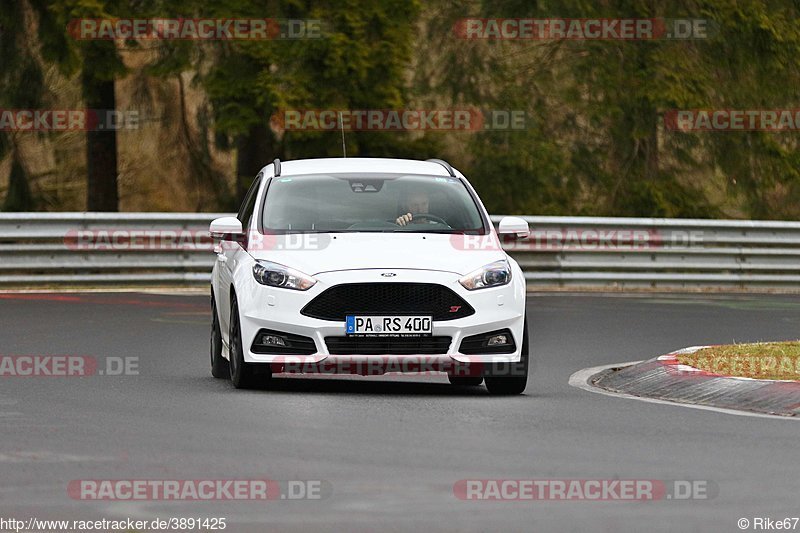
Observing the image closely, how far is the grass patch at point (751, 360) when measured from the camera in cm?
1395

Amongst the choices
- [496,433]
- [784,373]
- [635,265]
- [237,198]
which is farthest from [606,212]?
[496,433]

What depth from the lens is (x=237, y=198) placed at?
1431 inches

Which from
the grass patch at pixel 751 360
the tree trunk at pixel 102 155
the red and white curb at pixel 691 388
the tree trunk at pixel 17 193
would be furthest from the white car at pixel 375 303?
the tree trunk at pixel 17 193

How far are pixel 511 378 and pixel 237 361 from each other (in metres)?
1.91

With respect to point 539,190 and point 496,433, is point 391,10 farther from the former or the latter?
point 496,433

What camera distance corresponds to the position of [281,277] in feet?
42.8

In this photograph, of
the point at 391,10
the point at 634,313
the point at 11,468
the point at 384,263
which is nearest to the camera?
the point at 11,468

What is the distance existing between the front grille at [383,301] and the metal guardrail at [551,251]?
12.8m

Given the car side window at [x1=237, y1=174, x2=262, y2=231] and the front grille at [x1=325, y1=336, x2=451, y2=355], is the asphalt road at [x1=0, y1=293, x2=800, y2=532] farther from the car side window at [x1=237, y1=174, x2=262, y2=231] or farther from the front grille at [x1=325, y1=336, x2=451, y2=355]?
the car side window at [x1=237, y1=174, x2=262, y2=231]

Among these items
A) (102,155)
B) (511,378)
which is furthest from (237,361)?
(102,155)

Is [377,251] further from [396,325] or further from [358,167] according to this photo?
[358,167]

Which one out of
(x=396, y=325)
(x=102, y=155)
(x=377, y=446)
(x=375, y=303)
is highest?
(x=375, y=303)

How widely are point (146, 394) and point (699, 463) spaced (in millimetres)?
4664

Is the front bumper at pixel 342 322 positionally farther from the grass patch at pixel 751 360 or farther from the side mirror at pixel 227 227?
the grass patch at pixel 751 360
